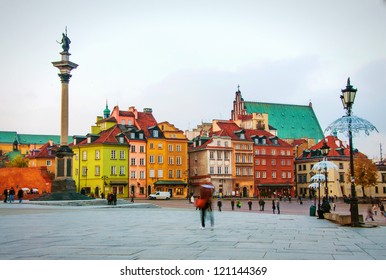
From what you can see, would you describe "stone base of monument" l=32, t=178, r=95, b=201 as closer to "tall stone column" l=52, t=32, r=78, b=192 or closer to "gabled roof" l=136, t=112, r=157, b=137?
"tall stone column" l=52, t=32, r=78, b=192

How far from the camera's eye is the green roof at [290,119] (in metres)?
103

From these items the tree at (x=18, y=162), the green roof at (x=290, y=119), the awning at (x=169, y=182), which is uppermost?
the green roof at (x=290, y=119)

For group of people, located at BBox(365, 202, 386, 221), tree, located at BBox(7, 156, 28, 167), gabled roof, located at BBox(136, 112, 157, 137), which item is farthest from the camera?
tree, located at BBox(7, 156, 28, 167)

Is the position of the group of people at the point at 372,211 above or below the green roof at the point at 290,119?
below

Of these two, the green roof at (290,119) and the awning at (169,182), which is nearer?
the awning at (169,182)

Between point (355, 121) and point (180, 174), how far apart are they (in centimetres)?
6223

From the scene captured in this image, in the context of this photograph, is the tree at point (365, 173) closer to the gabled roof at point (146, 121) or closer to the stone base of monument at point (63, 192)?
the gabled roof at point (146, 121)

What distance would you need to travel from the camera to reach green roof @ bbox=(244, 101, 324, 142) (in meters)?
103

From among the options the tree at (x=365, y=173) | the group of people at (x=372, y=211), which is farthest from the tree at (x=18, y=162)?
the group of people at (x=372, y=211)

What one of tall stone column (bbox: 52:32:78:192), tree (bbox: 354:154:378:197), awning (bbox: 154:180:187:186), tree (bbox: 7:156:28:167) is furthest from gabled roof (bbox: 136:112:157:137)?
tall stone column (bbox: 52:32:78:192)
